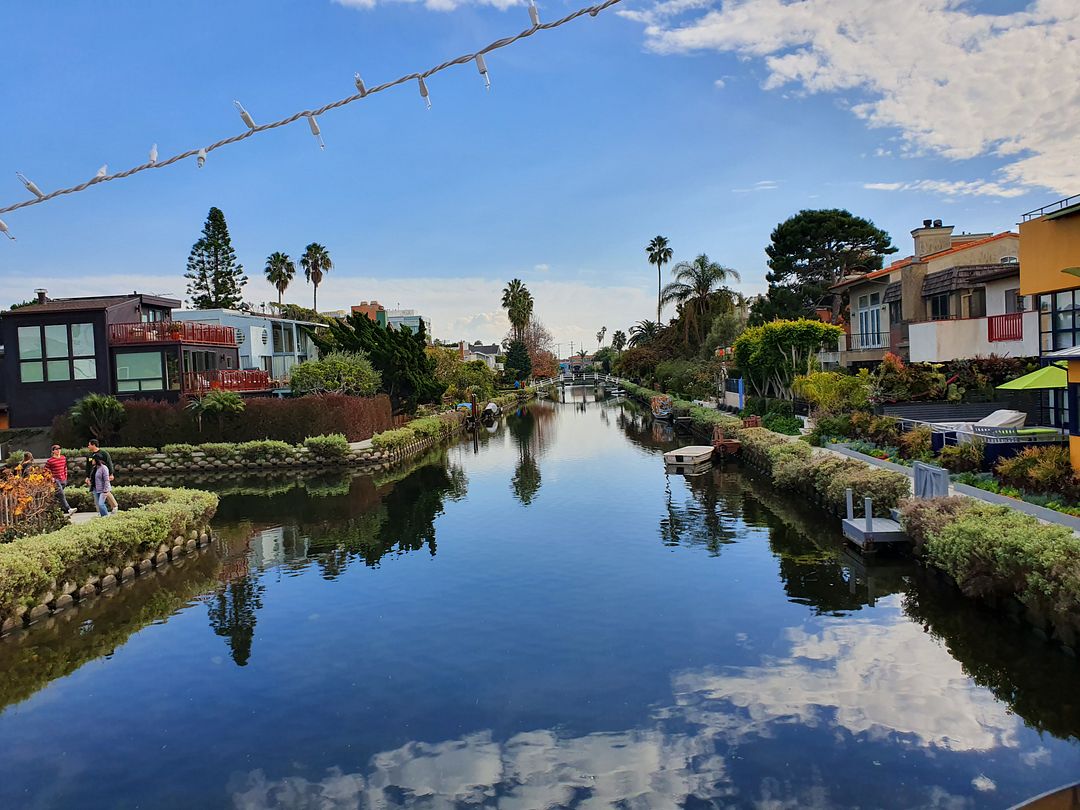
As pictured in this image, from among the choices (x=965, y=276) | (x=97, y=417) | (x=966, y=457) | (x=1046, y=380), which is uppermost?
(x=965, y=276)

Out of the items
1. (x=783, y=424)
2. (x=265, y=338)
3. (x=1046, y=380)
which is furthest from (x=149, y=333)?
(x=1046, y=380)

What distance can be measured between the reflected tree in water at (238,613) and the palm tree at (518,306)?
357 ft

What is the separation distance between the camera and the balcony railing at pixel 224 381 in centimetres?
4378

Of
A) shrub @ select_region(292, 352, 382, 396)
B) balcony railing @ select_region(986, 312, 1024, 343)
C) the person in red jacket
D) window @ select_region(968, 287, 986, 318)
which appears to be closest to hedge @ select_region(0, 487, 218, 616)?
the person in red jacket

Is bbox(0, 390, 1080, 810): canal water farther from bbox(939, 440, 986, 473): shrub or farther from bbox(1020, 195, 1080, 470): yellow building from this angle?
bbox(1020, 195, 1080, 470): yellow building

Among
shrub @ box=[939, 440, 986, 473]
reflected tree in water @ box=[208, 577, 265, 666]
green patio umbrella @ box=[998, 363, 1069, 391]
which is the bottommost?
reflected tree in water @ box=[208, 577, 265, 666]

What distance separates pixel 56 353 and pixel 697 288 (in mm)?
57084

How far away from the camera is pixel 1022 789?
850 cm

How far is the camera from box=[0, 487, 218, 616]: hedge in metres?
14.0

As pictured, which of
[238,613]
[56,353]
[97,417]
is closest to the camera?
[238,613]

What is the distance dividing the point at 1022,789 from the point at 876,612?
20.2ft

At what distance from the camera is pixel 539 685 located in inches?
456

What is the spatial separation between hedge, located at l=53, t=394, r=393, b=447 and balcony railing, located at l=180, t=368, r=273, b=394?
1.60 m

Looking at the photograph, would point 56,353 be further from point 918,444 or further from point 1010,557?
Result: point 1010,557
